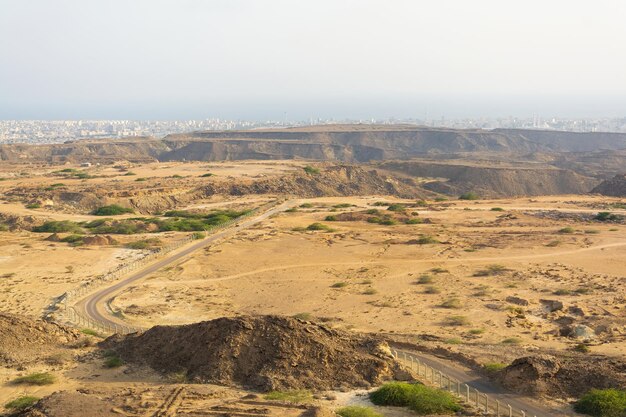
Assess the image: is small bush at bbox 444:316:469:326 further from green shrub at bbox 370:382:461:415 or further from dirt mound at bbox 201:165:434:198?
dirt mound at bbox 201:165:434:198

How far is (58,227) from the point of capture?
6256 centimetres

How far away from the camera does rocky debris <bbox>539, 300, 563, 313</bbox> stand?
3362cm

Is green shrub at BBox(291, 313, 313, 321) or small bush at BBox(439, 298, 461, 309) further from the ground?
small bush at BBox(439, 298, 461, 309)

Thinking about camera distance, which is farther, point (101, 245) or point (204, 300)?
point (101, 245)

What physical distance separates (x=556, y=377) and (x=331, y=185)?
81004mm

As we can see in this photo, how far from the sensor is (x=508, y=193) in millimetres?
114062

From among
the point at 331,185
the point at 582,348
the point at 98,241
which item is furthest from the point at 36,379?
the point at 331,185

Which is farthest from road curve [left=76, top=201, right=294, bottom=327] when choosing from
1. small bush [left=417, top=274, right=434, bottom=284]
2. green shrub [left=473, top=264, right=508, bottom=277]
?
green shrub [left=473, top=264, right=508, bottom=277]

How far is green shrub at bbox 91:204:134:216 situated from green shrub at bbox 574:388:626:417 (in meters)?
62.4

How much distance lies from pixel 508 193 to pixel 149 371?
100858mm

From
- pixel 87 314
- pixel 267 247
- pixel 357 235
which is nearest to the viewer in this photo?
Result: pixel 87 314

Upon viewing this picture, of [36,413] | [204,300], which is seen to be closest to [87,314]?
[204,300]

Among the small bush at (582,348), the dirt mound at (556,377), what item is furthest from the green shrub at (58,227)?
the dirt mound at (556,377)

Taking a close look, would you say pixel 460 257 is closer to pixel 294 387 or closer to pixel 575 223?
pixel 575 223
